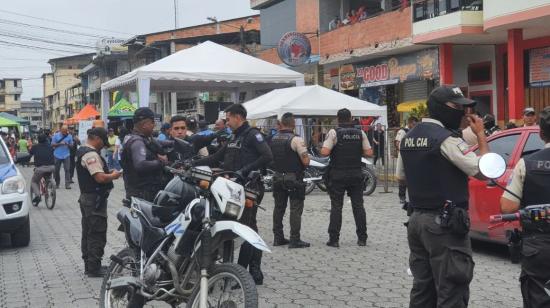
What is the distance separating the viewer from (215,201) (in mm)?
4844

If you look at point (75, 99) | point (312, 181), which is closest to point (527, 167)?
point (312, 181)

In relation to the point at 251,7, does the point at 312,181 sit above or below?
below

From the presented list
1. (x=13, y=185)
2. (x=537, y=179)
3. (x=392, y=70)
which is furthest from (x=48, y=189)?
(x=392, y=70)

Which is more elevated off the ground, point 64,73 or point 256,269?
point 64,73

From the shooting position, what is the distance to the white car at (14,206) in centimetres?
894

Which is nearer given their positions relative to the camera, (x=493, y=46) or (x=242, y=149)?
(x=242, y=149)

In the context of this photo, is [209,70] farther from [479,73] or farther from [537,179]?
[537,179]

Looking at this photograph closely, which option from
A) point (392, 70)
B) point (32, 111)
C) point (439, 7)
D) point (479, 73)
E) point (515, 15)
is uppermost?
point (32, 111)

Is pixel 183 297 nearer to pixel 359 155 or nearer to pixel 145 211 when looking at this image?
pixel 145 211

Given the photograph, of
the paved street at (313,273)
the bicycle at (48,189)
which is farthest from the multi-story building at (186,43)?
the paved street at (313,273)

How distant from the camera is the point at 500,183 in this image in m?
7.46

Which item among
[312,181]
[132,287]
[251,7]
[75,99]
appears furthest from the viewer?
[75,99]

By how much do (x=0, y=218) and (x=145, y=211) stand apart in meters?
4.42

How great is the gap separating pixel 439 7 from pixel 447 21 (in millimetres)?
614
